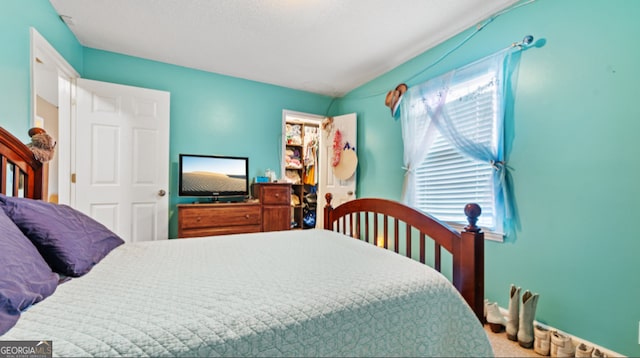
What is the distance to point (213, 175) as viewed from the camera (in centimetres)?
322

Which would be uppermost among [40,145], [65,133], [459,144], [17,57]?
[17,57]

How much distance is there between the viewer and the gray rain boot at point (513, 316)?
1.80 metres

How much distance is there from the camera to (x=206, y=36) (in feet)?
8.54

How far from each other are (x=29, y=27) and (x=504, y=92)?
3.47 meters

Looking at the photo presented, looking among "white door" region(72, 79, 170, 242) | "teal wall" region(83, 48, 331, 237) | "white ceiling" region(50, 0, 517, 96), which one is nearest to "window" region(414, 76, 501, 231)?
"white ceiling" region(50, 0, 517, 96)

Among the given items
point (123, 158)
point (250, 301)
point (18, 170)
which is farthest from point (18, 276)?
point (123, 158)

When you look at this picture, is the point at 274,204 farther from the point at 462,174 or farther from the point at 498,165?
the point at 498,165

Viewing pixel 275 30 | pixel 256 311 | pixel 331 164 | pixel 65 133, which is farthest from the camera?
pixel 331 164

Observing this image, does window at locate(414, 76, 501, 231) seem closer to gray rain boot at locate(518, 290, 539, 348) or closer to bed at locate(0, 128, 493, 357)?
gray rain boot at locate(518, 290, 539, 348)

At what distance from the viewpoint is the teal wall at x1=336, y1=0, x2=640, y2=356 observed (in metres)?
1.45

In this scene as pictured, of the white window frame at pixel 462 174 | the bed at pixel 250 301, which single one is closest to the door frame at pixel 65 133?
the bed at pixel 250 301

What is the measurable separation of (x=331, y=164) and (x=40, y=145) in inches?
120

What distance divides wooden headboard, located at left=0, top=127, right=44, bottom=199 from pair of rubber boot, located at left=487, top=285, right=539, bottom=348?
3.06 m

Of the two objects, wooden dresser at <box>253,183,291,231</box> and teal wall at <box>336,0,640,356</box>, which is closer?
teal wall at <box>336,0,640,356</box>
